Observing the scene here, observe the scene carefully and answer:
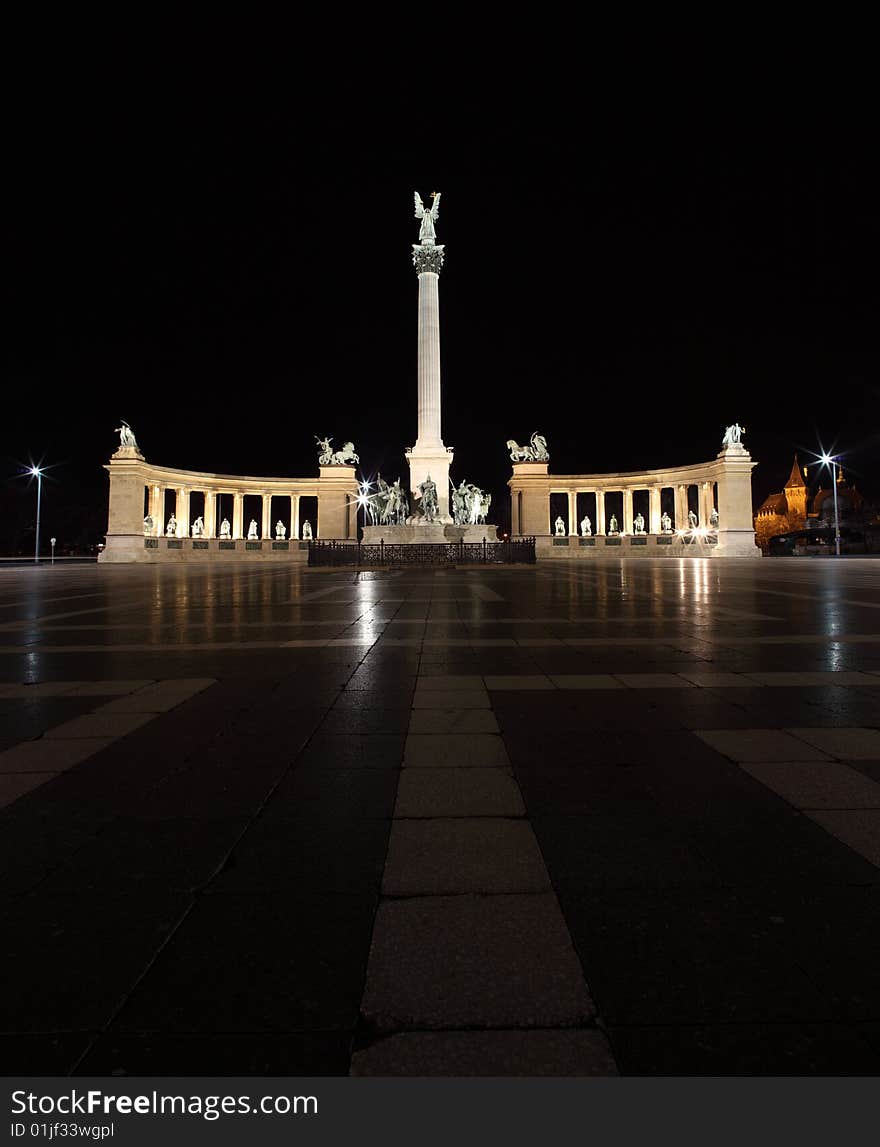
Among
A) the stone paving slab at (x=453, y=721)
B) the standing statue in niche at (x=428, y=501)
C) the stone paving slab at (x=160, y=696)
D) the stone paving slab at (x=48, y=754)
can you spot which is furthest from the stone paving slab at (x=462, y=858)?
the standing statue in niche at (x=428, y=501)

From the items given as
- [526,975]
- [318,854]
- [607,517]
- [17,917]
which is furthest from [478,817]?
[607,517]

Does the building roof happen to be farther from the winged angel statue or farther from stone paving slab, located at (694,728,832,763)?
stone paving slab, located at (694,728,832,763)

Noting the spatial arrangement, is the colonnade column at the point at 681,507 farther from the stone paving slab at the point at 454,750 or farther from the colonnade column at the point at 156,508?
the stone paving slab at the point at 454,750

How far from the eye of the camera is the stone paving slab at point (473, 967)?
2008 millimetres

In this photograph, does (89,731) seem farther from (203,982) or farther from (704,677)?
(704,677)

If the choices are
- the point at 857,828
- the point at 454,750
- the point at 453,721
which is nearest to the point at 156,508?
the point at 453,721

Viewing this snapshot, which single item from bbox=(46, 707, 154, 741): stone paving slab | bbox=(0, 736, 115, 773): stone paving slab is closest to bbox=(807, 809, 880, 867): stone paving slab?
bbox=(0, 736, 115, 773): stone paving slab

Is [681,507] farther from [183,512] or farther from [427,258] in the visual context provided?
[183,512]

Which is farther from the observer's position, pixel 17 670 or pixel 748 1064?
pixel 17 670

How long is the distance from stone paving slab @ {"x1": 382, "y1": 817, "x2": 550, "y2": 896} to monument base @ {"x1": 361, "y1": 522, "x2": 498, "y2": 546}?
50578 mm

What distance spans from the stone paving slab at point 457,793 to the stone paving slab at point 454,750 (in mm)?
143
